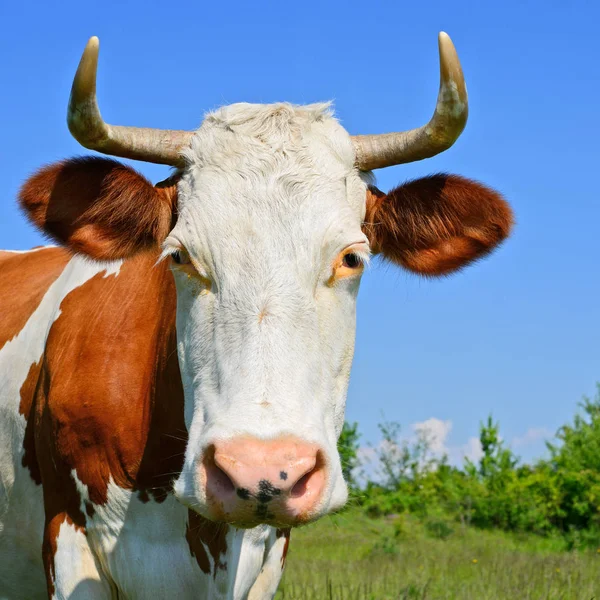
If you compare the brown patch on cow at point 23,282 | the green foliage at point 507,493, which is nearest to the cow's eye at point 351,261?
the brown patch on cow at point 23,282

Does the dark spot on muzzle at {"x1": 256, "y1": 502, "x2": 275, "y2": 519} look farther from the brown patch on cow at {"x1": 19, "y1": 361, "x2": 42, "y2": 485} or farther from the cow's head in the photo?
the brown patch on cow at {"x1": 19, "y1": 361, "x2": 42, "y2": 485}

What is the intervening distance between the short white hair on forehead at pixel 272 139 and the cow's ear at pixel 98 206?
297 millimetres

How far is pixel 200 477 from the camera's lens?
342 centimetres

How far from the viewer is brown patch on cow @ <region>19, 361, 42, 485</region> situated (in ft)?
17.7

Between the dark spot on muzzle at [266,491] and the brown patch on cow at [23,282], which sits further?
the brown patch on cow at [23,282]

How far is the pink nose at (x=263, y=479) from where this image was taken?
321cm

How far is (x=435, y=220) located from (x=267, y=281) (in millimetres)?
1340

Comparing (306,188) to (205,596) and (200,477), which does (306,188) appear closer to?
(200,477)

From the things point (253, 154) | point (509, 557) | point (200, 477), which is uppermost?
point (253, 154)

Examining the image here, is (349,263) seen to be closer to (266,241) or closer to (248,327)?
(266,241)

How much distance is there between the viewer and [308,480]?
132 inches

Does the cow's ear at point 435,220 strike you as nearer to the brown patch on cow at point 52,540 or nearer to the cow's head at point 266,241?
the cow's head at point 266,241

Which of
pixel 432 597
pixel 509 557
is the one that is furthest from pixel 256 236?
pixel 509 557

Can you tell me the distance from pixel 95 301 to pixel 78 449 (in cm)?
84
